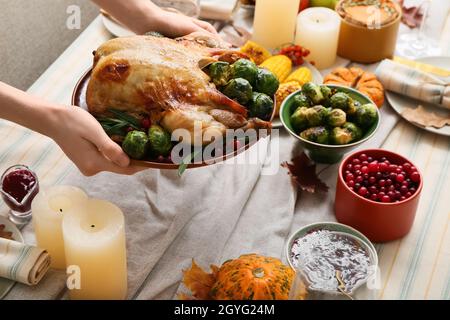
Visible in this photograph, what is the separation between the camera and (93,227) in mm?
1262

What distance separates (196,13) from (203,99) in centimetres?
74

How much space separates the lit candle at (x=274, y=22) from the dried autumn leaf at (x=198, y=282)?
3.02 feet

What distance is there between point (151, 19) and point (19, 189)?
52 cm

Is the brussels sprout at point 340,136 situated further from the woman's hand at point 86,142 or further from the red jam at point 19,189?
the red jam at point 19,189

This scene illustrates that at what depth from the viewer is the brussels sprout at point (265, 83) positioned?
1.44 metres

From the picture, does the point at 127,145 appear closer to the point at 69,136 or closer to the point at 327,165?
the point at 69,136

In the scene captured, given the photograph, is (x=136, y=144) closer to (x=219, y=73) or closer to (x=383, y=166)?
(x=219, y=73)

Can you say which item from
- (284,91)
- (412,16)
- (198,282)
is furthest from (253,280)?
(412,16)

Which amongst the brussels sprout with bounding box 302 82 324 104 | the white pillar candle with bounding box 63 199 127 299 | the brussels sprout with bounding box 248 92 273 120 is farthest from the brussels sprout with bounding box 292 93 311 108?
the white pillar candle with bounding box 63 199 127 299

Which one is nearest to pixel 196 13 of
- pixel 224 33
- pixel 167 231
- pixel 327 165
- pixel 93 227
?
pixel 224 33

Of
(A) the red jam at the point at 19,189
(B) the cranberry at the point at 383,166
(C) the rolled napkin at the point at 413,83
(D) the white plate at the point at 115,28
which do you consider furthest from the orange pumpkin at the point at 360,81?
(A) the red jam at the point at 19,189

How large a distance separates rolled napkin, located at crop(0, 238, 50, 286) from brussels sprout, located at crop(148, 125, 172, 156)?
0.99 ft

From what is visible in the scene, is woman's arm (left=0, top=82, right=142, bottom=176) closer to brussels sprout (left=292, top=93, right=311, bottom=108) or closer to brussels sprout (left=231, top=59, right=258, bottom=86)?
brussels sprout (left=231, top=59, right=258, bottom=86)

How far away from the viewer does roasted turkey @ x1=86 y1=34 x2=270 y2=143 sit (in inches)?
52.4
